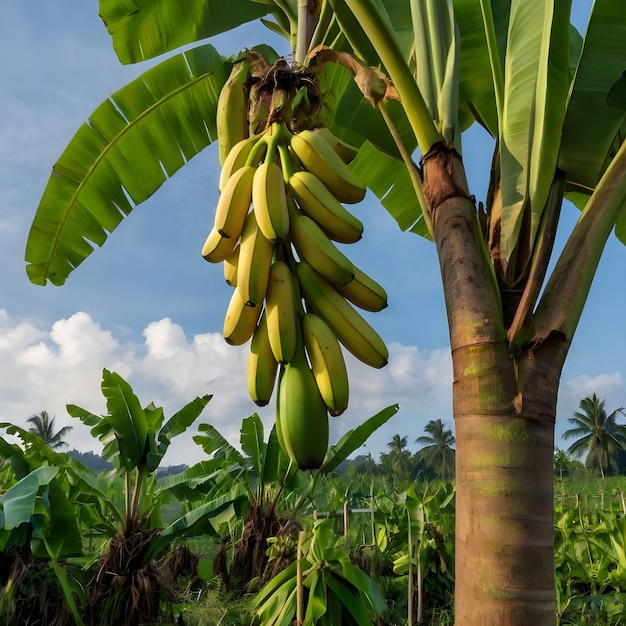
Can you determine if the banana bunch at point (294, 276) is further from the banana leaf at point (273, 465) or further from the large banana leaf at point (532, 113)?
the banana leaf at point (273, 465)

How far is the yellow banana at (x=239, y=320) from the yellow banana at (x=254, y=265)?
0.10 ft

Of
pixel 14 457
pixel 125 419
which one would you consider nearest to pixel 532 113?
pixel 125 419

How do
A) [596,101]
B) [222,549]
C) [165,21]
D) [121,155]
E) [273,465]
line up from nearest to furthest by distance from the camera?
[596,101]
[121,155]
[165,21]
[273,465]
[222,549]

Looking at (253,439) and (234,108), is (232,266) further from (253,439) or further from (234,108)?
(253,439)

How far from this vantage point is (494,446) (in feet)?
3.16

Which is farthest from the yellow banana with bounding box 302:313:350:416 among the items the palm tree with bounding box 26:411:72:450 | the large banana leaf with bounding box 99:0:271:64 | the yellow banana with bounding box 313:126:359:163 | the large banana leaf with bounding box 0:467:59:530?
the palm tree with bounding box 26:411:72:450

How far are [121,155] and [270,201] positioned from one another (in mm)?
1806

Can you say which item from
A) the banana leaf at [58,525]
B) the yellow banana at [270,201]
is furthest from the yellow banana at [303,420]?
the banana leaf at [58,525]

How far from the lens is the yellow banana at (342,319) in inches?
38.9

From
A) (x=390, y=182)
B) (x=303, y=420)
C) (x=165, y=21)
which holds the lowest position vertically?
(x=303, y=420)

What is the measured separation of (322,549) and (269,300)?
219 centimetres

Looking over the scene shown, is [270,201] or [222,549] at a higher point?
[270,201]

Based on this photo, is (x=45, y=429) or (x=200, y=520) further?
(x=45, y=429)

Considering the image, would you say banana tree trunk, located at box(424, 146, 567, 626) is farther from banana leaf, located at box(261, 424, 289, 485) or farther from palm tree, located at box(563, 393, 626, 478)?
palm tree, located at box(563, 393, 626, 478)
